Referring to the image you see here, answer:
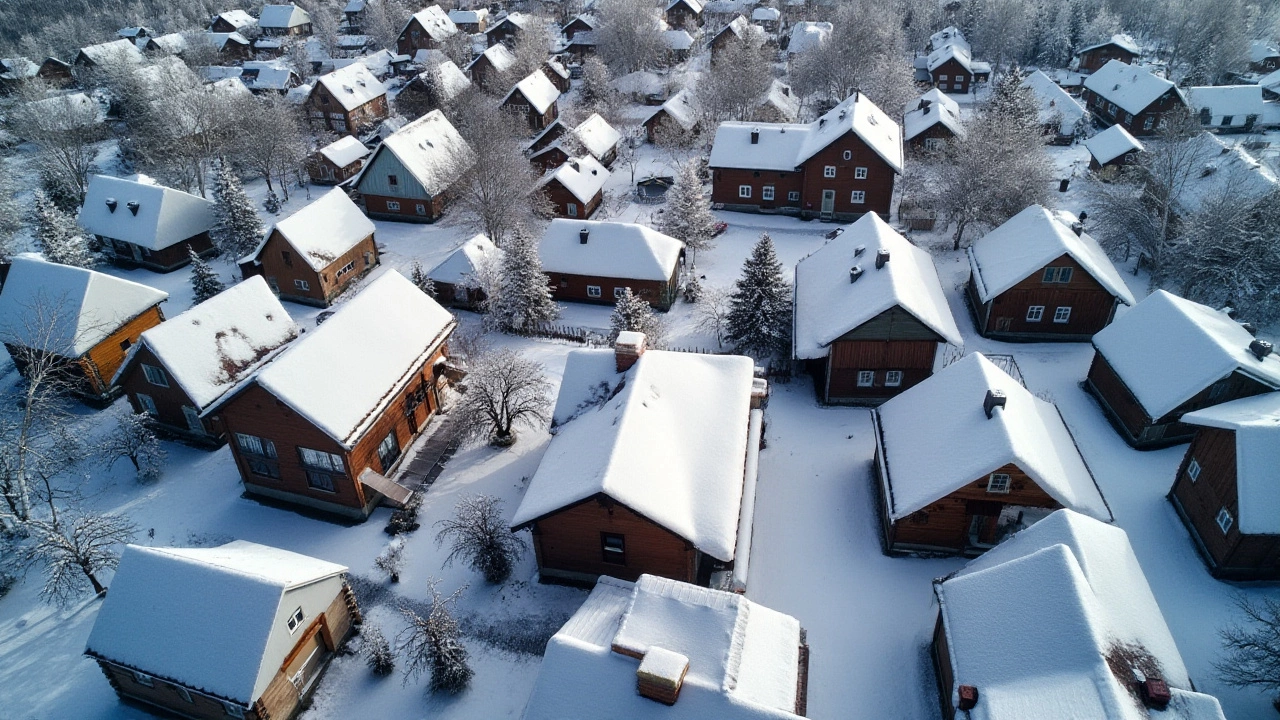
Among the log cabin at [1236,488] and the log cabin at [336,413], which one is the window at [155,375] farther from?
the log cabin at [1236,488]

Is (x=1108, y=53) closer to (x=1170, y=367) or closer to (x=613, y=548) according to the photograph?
(x=1170, y=367)

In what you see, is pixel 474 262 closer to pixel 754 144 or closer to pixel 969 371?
pixel 754 144

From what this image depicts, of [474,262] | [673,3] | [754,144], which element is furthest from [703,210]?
[673,3]

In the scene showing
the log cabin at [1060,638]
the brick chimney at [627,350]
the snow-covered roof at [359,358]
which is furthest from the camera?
the brick chimney at [627,350]

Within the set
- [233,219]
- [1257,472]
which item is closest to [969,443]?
[1257,472]

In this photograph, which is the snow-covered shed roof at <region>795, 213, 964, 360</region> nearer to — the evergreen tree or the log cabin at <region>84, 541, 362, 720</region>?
the log cabin at <region>84, 541, 362, 720</region>

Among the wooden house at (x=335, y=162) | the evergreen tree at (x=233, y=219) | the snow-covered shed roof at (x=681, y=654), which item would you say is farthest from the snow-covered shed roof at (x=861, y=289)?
the wooden house at (x=335, y=162)
